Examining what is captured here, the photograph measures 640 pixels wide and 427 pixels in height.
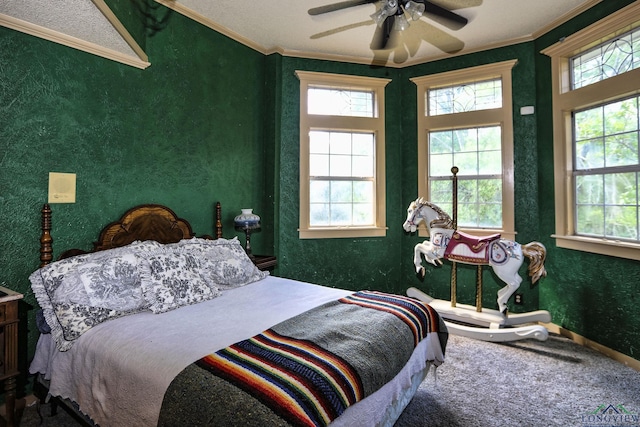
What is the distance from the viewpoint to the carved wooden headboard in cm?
234

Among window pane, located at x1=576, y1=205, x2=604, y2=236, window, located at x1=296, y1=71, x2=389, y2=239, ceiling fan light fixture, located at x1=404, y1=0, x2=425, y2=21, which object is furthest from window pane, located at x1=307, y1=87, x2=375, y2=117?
window pane, located at x1=576, y1=205, x2=604, y2=236

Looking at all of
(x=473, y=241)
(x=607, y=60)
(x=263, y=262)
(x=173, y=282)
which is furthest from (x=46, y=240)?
(x=607, y=60)

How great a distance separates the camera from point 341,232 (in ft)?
14.3

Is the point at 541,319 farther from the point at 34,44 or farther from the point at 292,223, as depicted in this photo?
the point at 34,44

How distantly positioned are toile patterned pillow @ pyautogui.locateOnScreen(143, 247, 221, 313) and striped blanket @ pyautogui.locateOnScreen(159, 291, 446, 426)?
79 cm

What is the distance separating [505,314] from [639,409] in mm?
1291

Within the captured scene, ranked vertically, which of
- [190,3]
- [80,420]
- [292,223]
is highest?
[190,3]

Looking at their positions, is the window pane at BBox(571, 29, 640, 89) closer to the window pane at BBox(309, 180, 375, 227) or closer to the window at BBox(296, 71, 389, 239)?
the window at BBox(296, 71, 389, 239)

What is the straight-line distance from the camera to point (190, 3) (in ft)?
10.4

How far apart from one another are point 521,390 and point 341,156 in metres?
3.03

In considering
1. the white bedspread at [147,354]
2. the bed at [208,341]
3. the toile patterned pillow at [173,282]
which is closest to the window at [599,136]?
the bed at [208,341]

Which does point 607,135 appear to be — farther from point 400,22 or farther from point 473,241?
point 400,22

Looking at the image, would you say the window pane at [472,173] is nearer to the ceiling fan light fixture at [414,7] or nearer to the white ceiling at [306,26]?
the white ceiling at [306,26]

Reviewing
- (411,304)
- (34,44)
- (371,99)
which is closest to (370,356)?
(411,304)
